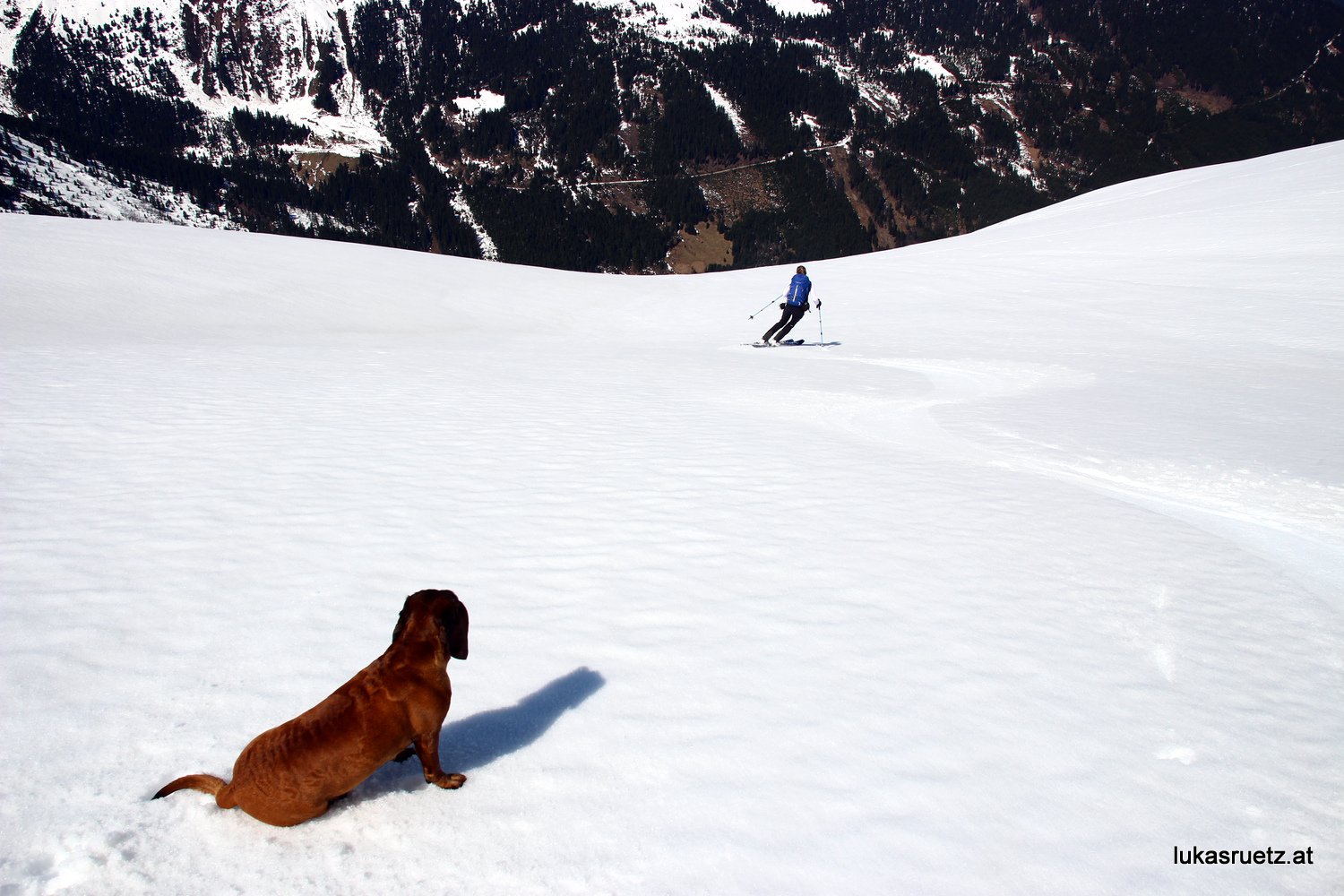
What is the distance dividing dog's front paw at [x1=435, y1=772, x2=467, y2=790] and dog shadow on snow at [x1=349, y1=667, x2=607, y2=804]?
0.38 feet

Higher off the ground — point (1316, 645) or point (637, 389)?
point (637, 389)

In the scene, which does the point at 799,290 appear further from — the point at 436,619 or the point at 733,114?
the point at 733,114

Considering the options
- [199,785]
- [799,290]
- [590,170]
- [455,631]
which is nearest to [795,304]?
[799,290]

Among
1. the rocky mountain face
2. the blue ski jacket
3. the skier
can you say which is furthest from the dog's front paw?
the rocky mountain face

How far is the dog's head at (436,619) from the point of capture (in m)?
2.51

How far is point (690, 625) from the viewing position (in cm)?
420

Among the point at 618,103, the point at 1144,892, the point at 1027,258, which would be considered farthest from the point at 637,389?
the point at 618,103

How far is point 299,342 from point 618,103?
663 ft

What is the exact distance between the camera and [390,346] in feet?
52.6

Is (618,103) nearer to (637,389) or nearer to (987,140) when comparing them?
(987,140)

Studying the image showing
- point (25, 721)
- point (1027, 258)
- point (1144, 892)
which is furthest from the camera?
point (1027, 258)

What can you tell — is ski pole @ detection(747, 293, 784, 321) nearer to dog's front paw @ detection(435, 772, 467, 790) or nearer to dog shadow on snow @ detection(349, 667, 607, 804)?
dog shadow on snow @ detection(349, 667, 607, 804)

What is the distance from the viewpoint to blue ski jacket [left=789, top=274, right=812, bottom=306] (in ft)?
59.1

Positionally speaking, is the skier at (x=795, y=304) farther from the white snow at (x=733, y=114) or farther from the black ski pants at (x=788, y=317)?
the white snow at (x=733, y=114)
